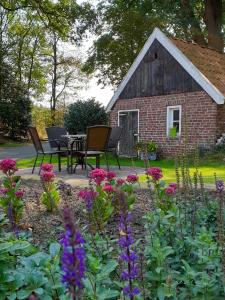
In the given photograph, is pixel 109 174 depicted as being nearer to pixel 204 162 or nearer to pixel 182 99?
pixel 204 162

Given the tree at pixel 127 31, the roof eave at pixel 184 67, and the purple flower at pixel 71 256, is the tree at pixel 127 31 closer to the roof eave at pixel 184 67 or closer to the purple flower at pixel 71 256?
the roof eave at pixel 184 67

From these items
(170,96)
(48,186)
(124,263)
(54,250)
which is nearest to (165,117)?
(170,96)

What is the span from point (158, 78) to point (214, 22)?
25.7 ft

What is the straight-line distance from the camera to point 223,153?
13.8 meters

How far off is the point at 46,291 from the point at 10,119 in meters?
29.2

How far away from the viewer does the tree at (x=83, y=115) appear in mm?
18750

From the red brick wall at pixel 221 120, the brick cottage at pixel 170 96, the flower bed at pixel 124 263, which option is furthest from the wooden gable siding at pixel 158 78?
the flower bed at pixel 124 263

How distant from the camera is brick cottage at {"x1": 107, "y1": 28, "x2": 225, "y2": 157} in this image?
598 inches

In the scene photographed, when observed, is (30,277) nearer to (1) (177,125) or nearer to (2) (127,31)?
(1) (177,125)

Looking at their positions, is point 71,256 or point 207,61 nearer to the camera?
point 71,256

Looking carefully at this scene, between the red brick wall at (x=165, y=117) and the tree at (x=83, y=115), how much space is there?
0.89 meters

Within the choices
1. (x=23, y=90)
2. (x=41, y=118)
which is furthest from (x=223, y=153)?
(x=41, y=118)

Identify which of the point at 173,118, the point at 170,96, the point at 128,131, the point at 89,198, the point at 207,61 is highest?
the point at 207,61

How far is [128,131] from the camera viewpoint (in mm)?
17891
